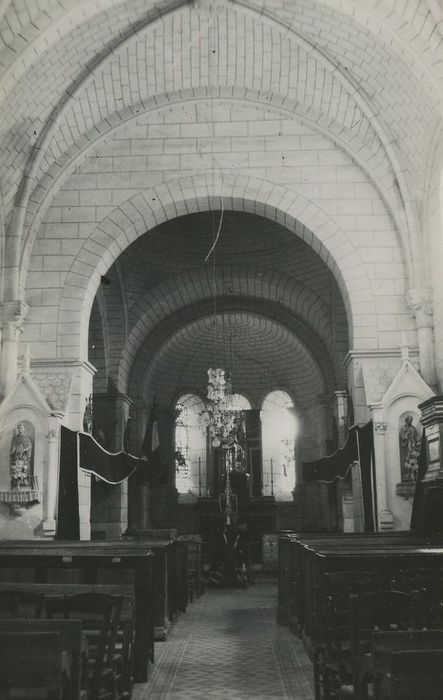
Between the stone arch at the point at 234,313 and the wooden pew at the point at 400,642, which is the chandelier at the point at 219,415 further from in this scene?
the wooden pew at the point at 400,642

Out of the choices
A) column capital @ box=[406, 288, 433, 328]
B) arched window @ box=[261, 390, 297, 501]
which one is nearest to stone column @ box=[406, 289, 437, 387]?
column capital @ box=[406, 288, 433, 328]

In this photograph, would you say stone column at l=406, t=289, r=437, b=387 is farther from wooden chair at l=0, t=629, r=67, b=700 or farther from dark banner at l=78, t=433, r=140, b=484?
wooden chair at l=0, t=629, r=67, b=700

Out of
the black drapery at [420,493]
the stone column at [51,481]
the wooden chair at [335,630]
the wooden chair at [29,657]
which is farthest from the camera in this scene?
the stone column at [51,481]

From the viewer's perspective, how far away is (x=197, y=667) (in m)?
6.88

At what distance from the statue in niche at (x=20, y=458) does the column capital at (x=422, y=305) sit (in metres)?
6.30

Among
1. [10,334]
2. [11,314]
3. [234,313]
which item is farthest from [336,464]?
[234,313]

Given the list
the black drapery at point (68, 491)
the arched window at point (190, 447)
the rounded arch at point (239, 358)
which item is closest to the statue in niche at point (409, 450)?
the black drapery at point (68, 491)

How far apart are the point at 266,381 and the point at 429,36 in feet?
44.9

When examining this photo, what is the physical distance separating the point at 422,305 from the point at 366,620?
7.45 metres

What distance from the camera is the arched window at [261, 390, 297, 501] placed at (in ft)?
71.0

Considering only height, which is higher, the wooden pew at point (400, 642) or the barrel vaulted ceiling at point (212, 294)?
the barrel vaulted ceiling at point (212, 294)

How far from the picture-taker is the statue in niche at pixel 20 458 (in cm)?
1107

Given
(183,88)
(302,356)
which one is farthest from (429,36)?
(302,356)

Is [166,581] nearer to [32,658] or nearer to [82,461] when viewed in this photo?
[82,461]
